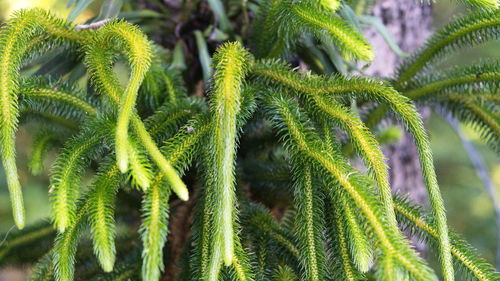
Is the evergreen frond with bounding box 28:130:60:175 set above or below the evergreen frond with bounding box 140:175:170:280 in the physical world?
below

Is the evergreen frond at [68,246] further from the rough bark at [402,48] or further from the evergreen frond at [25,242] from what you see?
the rough bark at [402,48]

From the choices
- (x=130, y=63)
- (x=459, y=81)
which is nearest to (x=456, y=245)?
(x=459, y=81)

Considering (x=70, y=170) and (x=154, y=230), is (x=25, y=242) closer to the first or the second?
(x=70, y=170)

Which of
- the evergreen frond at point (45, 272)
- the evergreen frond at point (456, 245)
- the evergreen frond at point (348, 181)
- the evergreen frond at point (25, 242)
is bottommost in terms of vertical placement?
the evergreen frond at point (25, 242)

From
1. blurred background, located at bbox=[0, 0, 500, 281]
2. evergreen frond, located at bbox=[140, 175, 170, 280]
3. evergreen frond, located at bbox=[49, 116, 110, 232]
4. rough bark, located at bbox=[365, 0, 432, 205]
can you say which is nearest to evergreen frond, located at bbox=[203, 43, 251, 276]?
evergreen frond, located at bbox=[140, 175, 170, 280]

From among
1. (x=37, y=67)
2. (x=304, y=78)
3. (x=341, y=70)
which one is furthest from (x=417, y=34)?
(x=37, y=67)

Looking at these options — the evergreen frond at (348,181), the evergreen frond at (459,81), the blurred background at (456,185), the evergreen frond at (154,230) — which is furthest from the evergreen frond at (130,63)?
the blurred background at (456,185)

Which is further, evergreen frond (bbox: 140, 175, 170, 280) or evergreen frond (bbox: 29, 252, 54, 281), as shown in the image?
evergreen frond (bbox: 29, 252, 54, 281)

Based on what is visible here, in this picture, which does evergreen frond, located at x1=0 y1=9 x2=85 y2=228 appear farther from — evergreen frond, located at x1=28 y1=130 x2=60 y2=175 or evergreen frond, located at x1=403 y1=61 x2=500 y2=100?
evergreen frond, located at x1=403 y1=61 x2=500 y2=100
